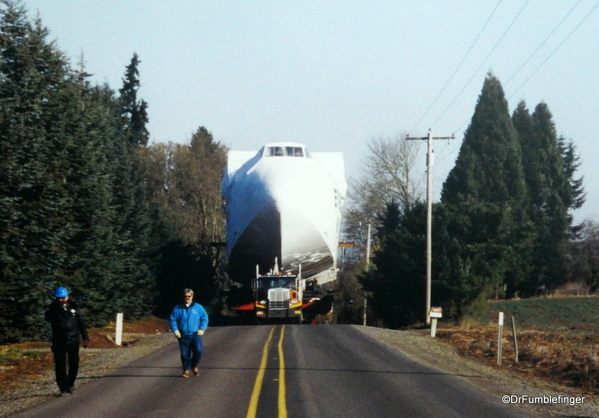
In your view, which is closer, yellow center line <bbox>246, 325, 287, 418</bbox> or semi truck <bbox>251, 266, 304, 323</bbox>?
yellow center line <bbox>246, 325, 287, 418</bbox>

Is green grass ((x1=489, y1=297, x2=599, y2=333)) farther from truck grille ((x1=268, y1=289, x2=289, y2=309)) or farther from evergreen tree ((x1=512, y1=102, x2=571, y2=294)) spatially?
truck grille ((x1=268, y1=289, x2=289, y2=309))

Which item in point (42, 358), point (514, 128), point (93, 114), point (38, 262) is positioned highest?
point (514, 128)

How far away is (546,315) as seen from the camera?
51250 millimetres

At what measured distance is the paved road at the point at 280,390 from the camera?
12227 mm

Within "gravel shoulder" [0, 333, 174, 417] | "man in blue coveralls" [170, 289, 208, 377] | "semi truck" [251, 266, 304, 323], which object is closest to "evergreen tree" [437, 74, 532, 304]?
"semi truck" [251, 266, 304, 323]

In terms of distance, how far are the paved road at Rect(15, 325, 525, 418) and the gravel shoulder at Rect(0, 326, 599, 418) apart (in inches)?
18.4

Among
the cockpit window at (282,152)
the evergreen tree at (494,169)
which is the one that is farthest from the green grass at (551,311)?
the cockpit window at (282,152)

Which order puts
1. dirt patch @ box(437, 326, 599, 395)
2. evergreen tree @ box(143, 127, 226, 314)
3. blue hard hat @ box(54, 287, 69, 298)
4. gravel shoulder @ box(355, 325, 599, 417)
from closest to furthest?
gravel shoulder @ box(355, 325, 599, 417), blue hard hat @ box(54, 287, 69, 298), dirt patch @ box(437, 326, 599, 395), evergreen tree @ box(143, 127, 226, 314)

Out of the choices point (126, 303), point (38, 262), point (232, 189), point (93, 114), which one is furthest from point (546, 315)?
point (38, 262)

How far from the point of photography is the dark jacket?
14180mm

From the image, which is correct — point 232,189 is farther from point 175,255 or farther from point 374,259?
point 175,255

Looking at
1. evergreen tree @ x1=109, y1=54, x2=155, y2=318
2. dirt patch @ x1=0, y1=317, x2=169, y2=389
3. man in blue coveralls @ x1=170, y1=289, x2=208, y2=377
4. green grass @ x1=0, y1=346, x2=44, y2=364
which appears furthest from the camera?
evergreen tree @ x1=109, y1=54, x2=155, y2=318

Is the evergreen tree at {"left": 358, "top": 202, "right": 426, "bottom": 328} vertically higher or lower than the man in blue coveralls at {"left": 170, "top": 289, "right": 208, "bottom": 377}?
higher

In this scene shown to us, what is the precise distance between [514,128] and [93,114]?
48.5 meters
